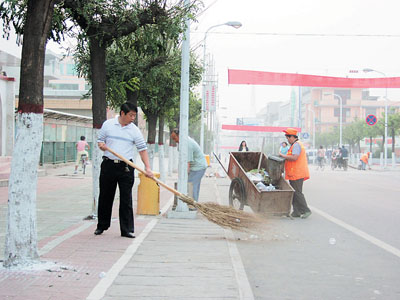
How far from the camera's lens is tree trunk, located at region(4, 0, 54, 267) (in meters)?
5.34

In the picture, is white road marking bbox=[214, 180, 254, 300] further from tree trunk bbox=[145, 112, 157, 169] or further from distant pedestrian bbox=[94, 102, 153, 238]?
tree trunk bbox=[145, 112, 157, 169]

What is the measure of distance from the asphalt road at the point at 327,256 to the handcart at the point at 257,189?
14.6 inches

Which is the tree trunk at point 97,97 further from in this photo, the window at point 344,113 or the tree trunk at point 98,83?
the window at point 344,113

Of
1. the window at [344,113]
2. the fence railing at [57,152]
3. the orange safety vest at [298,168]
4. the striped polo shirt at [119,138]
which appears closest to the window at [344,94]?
the window at [344,113]

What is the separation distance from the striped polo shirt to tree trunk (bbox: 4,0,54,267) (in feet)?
6.28

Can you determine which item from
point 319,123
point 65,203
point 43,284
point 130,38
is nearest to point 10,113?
point 65,203

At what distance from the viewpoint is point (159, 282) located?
5.12 meters

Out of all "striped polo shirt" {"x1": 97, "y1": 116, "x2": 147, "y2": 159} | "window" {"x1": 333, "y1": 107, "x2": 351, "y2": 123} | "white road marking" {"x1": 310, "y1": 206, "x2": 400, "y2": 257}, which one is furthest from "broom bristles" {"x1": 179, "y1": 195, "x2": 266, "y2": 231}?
"window" {"x1": 333, "y1": 107, "x2": 351, "y2": 123}

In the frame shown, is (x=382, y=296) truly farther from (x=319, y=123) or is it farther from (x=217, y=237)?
(x=319, y=123)

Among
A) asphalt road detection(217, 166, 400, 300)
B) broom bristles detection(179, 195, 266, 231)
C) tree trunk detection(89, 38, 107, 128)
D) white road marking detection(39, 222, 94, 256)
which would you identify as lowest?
asphalt road detection(217, 166, 400, 300)

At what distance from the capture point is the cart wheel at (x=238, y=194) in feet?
34.7

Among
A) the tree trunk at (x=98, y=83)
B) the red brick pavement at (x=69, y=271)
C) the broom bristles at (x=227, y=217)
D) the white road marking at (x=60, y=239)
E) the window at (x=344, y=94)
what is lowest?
the white road marking at (x=60, y=239)

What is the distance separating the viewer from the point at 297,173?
33.8 feet

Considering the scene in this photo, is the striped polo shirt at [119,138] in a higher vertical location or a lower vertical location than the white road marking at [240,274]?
higher
